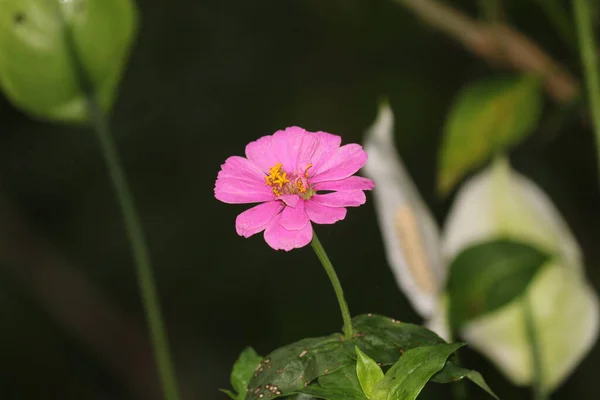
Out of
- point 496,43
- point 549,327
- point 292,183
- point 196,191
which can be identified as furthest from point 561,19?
point 196,191

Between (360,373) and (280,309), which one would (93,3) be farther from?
(280,309)

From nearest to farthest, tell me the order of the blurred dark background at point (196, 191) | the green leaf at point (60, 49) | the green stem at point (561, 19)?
the green leaf at point (60, 49) → the green stem at point (561, 19) → the blurred dark background at point (196, 191)

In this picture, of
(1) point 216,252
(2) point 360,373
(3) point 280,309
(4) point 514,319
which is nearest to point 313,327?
(3) point 280,309

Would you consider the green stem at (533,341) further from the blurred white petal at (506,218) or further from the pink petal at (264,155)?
the pink petal at (264,155)

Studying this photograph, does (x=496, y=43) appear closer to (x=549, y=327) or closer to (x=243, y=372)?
(x=549, y=327)

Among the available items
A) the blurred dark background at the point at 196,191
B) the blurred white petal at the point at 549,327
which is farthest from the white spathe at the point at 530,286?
the blurred dark background at the point at 196,191
